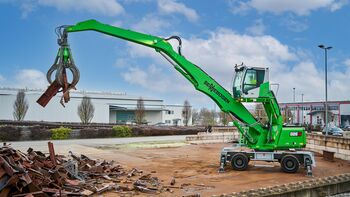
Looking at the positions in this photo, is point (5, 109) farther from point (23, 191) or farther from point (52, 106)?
point (23, 191)

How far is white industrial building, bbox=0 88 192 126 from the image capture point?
218ft

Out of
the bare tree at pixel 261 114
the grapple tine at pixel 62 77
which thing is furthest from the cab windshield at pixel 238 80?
the grapple tine at pixel 62 77

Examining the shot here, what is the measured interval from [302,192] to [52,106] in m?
62.7

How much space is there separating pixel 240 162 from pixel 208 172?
1.37 metres

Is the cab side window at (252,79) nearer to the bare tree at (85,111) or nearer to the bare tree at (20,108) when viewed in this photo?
the bare tree at (85,111)

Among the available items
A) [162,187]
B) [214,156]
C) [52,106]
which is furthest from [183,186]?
[52,106]

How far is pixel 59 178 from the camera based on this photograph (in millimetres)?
10555

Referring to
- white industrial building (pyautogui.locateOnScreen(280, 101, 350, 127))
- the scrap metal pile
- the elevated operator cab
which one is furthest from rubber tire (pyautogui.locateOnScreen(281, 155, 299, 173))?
white industrial building (pyautogui.locateOnScreen(280, 101, 350, 127))

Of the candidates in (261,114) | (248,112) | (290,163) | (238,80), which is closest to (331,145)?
(290,163)

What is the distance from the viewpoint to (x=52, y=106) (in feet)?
220

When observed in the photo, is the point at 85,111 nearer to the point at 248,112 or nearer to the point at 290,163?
the point at 248,112

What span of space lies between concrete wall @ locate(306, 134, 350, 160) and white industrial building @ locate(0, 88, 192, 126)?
42.7m

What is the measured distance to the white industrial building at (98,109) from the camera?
66312mm

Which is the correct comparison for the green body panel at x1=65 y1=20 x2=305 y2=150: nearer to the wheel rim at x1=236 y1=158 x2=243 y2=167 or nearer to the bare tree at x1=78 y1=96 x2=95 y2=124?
the wheel rim at x1=236 y1=158 x2=243 y2=167
